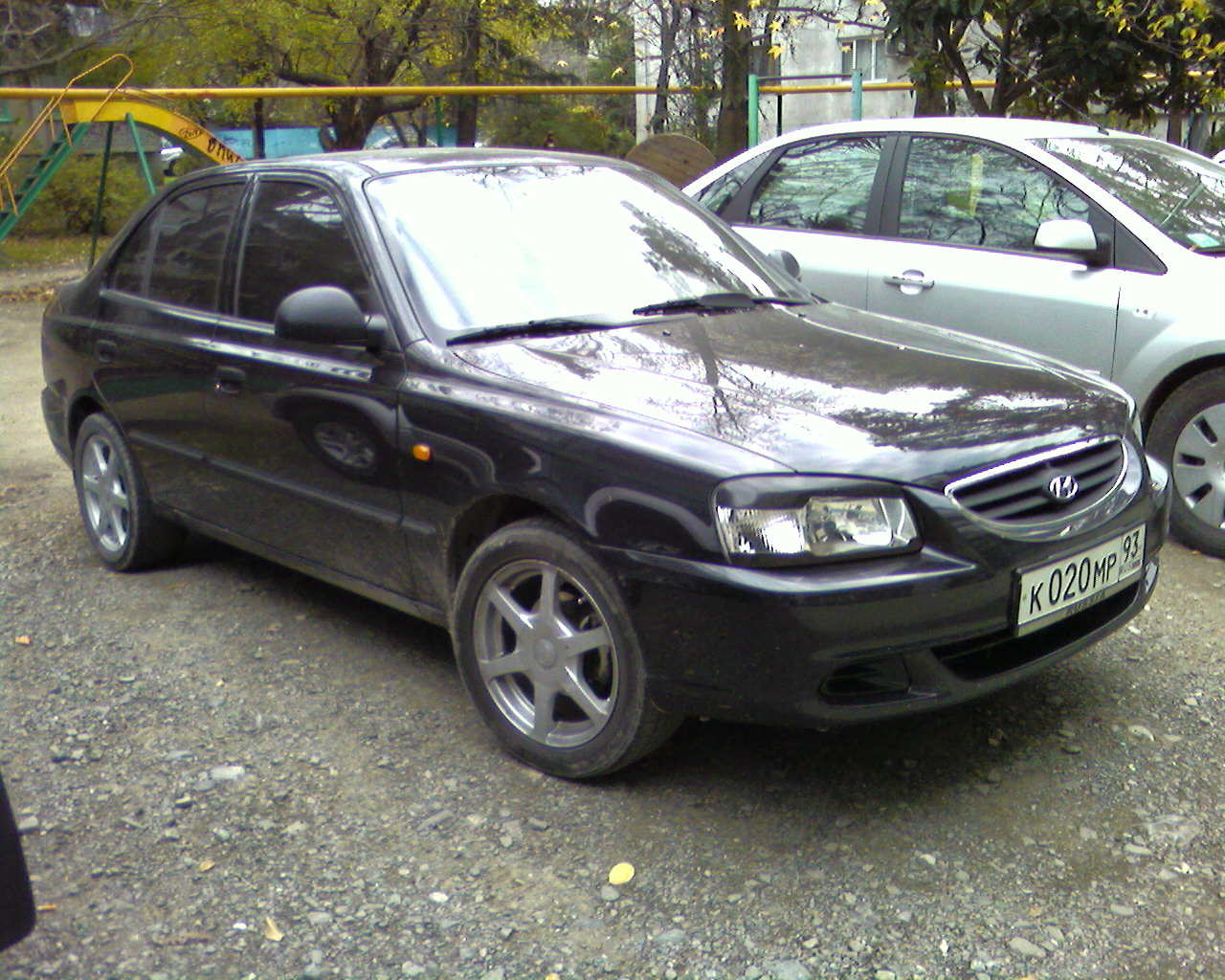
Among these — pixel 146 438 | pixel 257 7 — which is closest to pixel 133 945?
pixel 146 438

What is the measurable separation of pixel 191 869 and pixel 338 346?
1.58 metres

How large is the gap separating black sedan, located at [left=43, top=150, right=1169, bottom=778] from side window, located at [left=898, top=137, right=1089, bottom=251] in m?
1.63

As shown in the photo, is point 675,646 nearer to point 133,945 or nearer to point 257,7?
point 133,945

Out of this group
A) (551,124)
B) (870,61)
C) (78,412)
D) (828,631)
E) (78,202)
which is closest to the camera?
(828,631)

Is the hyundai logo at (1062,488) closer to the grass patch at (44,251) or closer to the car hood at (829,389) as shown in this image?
the car hood at (829,389)

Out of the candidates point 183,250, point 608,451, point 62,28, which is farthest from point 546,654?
point 62,28

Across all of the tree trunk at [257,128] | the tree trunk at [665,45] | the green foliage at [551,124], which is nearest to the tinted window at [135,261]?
the tree trunk at [257,128]

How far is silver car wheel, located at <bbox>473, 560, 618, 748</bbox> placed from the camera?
3.54 metres

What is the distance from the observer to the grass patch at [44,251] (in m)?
18.2

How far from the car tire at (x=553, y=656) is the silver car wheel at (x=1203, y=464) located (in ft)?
9.28

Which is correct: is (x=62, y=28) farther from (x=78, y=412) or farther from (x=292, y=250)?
(x=292, y=250)

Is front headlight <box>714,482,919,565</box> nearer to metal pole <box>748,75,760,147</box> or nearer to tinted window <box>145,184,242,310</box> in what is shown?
tinted window <box>145,184,242,310</box>

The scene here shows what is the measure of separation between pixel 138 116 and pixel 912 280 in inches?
356

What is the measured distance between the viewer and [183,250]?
514cm
